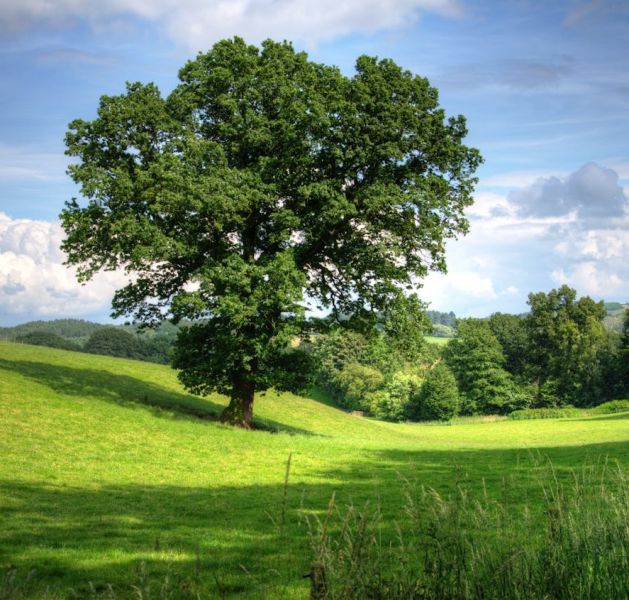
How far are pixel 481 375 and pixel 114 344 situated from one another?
67115 millimetres

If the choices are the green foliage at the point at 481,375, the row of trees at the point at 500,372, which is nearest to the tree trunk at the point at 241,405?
the row of trees at the point at 500,372

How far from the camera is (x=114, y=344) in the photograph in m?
118

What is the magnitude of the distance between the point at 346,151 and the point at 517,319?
103 m

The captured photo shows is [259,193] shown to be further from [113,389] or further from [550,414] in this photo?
[550,414]

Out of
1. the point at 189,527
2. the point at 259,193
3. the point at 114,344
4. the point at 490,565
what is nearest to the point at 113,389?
the point at 259,193

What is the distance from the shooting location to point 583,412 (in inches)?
3511

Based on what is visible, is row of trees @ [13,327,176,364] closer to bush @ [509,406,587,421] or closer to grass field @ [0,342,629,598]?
bush @ [509,406,587,421]

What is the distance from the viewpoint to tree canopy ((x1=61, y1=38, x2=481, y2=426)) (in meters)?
30.4

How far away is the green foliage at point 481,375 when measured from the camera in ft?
340

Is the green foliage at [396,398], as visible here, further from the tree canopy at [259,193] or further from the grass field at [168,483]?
the tree canopy at [259,193]

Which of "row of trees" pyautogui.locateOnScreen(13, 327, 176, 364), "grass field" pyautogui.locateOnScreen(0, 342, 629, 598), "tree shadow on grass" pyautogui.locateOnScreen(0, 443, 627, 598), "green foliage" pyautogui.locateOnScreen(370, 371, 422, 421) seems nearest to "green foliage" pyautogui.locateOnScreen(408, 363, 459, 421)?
"green foliage" pyautogui.locateOnScreen(370, 371, 422, 421)

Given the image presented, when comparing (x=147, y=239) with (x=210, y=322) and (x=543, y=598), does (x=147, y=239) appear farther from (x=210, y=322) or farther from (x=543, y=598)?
(x=543, y=598)

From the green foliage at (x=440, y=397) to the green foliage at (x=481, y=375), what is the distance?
7.59m

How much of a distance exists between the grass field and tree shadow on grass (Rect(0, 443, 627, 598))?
5cm
